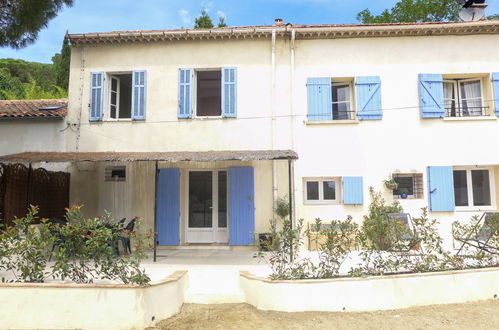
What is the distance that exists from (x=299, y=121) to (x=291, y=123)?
0.79 feet

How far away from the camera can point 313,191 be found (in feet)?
A: 31.7

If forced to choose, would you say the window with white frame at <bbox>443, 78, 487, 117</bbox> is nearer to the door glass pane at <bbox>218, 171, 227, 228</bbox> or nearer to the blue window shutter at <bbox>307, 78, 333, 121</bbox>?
the blue window shutter at <bbox>307, 78, 333, 121</bbox>

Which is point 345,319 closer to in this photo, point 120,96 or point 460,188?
point 460,188

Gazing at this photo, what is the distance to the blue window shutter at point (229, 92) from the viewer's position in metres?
9.63

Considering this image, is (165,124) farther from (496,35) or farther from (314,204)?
(496,35)

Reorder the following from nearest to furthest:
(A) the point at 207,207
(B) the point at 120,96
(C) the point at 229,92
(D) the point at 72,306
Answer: (D) the point at 72,306, (C) the point at 229,92, (A) the point at 207,207, (B) the point at 120,96

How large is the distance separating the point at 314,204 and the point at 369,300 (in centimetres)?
461

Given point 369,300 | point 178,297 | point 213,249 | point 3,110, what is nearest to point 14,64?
point 3,110

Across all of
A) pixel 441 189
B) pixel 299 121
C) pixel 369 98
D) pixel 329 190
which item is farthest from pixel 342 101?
pixel 441 189

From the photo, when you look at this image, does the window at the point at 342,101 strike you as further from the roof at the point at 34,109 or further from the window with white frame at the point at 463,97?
the roof at the point at 34,109

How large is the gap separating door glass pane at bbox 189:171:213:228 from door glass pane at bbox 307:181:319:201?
2.85 meters

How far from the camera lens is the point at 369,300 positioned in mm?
4938

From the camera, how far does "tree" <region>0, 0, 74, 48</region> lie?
800cm

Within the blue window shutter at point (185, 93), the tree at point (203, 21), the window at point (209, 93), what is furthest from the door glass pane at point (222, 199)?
the tree at point (203, 21)
